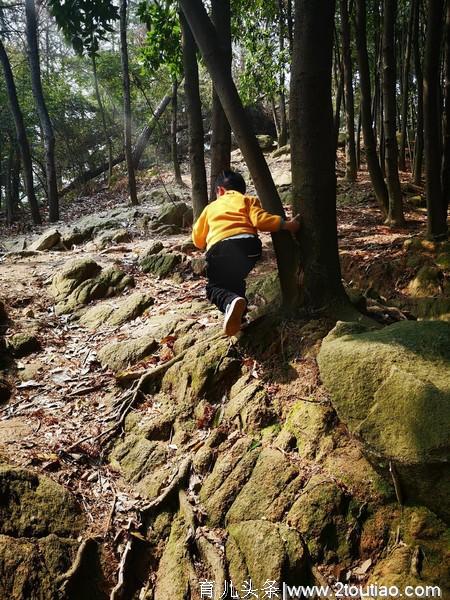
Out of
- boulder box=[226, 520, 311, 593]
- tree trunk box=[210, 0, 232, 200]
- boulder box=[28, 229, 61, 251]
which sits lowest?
boulder box=[226, 520, 311, 593]

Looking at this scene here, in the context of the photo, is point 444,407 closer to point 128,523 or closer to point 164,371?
point 128,523

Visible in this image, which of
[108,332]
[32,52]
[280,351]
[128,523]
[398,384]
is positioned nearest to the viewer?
[398,384]

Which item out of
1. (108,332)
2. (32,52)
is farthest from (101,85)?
(108,332)

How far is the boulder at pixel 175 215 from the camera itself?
10.8 meters

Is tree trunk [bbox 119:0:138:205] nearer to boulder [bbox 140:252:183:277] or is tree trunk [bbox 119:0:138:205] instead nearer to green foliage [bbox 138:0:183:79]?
green foliage [bbox 138:0:183:79]

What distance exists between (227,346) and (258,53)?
10269mm

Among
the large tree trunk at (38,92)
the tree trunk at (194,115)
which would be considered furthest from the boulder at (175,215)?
the large tree trunk at (38,92)

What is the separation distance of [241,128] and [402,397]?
2.43 meters

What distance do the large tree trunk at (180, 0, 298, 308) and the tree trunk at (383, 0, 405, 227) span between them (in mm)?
4576

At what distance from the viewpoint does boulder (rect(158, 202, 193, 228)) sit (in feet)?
35.5

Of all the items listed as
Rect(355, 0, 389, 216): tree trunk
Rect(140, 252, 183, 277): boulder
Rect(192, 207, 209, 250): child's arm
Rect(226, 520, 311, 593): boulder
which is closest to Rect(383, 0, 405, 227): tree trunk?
Rect(355, 0, 389, 216): tree trunk

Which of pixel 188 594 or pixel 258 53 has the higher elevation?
pixel 258 53

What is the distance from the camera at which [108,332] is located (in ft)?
17.7

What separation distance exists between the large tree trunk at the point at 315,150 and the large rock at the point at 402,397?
2.29 ft
